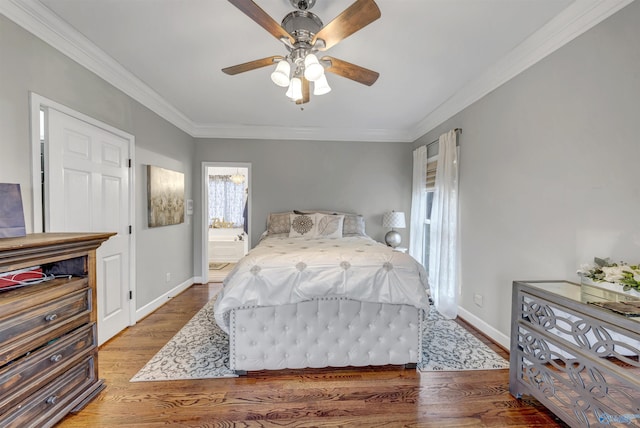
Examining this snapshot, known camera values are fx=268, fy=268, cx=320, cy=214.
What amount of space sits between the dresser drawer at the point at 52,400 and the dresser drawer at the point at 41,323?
26 cm

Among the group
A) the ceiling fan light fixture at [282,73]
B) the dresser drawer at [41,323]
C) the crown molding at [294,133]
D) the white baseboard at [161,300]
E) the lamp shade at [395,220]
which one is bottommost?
the white baseboard at [161,300]

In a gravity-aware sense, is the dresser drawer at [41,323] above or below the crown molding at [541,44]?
below

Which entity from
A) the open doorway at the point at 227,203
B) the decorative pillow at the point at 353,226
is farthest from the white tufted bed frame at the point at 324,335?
the open doorway at the point at 227,203

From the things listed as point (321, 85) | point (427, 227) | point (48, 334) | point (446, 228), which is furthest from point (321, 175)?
point (48, 334)

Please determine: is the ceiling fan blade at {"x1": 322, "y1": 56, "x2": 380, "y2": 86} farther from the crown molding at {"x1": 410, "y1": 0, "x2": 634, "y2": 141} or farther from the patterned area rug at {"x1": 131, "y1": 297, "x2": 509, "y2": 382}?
the patterned area rug at {"x1": 131, "y1": 297, "x2": 509, "y2": 382}

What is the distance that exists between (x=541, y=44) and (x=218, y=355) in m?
3.62

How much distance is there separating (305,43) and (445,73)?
162cm

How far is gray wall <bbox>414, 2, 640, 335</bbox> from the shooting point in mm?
1562

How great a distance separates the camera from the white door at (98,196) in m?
2.03

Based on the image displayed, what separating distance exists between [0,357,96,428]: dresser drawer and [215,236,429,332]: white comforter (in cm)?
86

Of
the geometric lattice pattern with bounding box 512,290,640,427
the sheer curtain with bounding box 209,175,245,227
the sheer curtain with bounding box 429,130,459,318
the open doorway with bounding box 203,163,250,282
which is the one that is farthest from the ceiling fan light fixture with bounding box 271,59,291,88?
the sheer curtain with bounding box 209,175,245,227

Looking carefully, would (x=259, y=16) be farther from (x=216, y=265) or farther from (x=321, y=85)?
(x=216, y=265)

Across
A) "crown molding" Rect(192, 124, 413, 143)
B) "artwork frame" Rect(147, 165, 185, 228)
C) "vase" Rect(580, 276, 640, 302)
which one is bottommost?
"vase" Rect(580, 276, 640, 302)

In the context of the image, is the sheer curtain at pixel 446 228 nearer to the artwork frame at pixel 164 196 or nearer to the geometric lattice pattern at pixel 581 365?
the geometric lattice pattern at pixel 581 365
